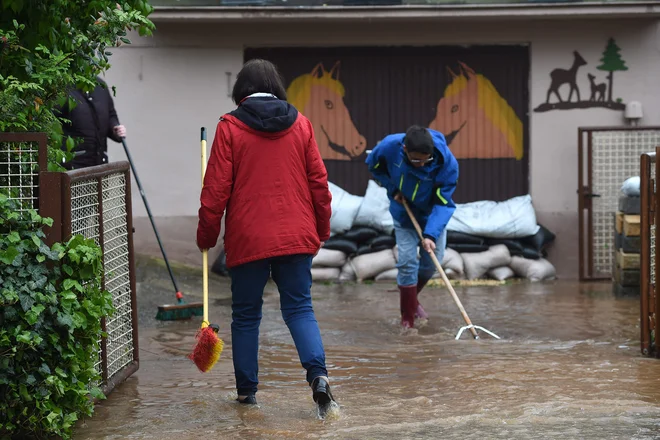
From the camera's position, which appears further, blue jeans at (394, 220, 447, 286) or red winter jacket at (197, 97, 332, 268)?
blue jeans at (394, 220, 447, 286)

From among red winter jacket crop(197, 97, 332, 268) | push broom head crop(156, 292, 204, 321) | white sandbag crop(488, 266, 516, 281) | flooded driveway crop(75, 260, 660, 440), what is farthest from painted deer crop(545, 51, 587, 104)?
red winter jacket crop(197, 97, 332, 268)

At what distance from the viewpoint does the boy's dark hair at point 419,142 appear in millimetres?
7652

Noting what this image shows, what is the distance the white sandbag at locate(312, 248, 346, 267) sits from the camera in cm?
1145

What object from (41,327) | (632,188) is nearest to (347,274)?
(632,188)

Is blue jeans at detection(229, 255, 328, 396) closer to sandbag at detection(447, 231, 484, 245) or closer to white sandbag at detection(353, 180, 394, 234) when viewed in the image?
white sandbag at detection(353, 180, 394, 234)

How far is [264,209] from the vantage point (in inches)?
212

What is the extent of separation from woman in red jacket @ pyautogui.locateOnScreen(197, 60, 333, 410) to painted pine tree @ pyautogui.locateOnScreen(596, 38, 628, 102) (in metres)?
7.31

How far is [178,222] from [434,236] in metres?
4.91

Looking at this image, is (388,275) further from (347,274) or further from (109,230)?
(109,230)

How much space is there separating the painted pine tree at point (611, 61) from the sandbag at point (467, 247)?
2533 mm

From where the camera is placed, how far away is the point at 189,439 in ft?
16.3

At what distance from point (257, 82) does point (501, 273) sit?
647 cm

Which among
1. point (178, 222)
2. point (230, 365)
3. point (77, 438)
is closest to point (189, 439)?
point (77, 438)

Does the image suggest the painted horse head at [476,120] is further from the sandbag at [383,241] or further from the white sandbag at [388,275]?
the white sandbag at [388,275]
